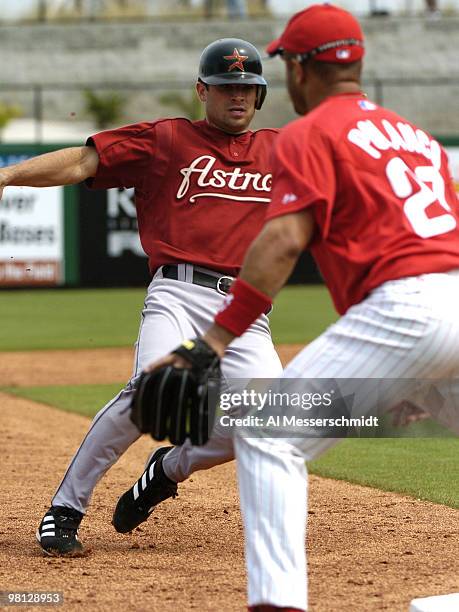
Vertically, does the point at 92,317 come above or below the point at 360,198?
below

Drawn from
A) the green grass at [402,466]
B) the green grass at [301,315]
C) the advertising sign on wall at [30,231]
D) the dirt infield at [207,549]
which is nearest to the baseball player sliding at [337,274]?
the dirt infield at [207,549]

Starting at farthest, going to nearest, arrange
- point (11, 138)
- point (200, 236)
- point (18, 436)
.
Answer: point (11, 138)
point (18, 436)
point (200, 236)

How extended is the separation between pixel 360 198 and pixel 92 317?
506 inches

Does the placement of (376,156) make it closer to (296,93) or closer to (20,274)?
(296,93)

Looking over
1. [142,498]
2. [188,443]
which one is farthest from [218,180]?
[142,498]

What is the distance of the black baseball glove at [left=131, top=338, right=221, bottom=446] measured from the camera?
123 inches

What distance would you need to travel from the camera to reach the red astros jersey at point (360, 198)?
308 centimetres

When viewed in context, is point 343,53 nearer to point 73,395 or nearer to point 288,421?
point 288,421

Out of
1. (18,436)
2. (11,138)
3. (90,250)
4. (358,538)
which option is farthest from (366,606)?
(11,138)

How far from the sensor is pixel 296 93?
11.0 ft

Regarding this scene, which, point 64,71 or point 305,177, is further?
point 64,71

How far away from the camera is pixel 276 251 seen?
3047mm

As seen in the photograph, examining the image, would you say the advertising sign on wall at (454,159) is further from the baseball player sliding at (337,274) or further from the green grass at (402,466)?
the baseball player sliding at (337,274)

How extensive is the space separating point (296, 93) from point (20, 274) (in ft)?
51.9
